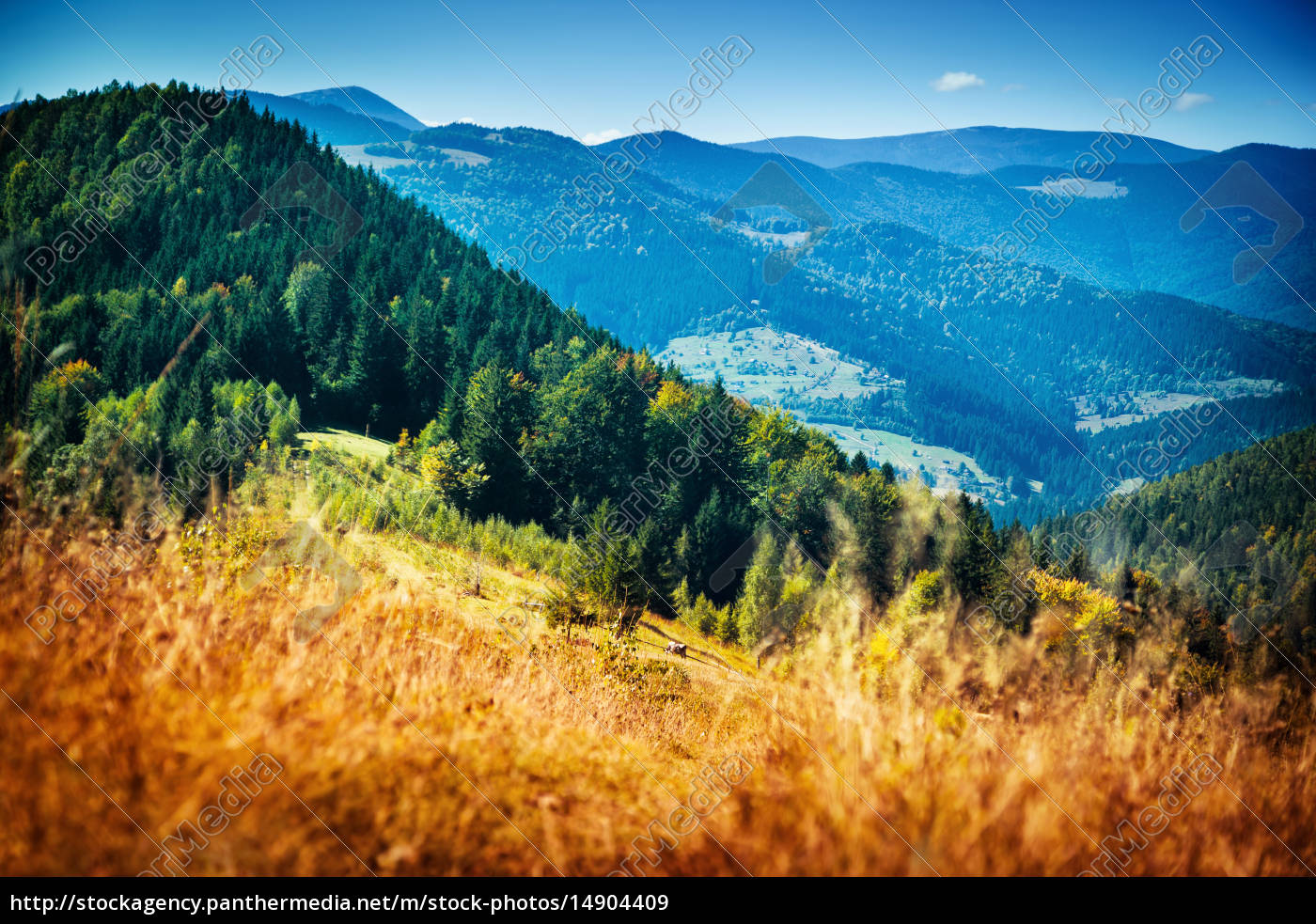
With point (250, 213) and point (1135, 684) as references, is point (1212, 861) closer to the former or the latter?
point (1135, 684)

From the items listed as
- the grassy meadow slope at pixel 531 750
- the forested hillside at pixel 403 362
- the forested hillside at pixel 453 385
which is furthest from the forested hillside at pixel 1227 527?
the grassy meadow slope at pixel 531 750

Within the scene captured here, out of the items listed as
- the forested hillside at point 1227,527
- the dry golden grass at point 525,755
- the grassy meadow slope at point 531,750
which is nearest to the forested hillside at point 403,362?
the grassy meadow slope at point 531,750

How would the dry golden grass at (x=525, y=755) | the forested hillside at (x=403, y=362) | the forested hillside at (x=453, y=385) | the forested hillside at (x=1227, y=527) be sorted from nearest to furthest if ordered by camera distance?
the dry golden grass at (x=525, y=755)
the forested hillside at (x=453, y=385)
the forested hillside at (x=403, y=362)
the forested hillside at (x=1227, y=527)

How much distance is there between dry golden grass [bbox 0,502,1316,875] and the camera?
3.64m

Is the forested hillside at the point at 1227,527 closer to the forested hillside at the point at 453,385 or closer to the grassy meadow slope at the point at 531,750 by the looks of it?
the forested hillside at the point at 453,385

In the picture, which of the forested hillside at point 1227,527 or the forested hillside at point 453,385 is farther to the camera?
the forested hillside at point 1227,527

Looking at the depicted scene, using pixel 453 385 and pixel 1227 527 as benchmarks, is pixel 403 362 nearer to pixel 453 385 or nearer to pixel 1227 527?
pixel 453 385

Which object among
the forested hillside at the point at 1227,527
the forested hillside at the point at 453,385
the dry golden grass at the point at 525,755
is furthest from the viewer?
the forested hillside at the point at 1227,527

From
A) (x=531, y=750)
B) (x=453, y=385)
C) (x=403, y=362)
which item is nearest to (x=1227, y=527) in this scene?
(x=453, y=385)

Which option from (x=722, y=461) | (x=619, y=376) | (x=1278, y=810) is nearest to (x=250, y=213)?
(x=619, y=376)

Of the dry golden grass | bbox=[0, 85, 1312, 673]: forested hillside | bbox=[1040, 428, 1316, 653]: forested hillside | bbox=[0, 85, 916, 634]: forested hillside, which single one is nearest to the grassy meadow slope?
the dry golden grass

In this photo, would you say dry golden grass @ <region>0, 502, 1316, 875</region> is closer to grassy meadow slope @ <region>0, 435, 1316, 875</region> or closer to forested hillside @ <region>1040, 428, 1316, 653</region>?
grassy meadow slope @ <region>0, 435, 1316, 875</region>

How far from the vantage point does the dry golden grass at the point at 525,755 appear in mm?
3639

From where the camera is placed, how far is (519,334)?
81.6 m
